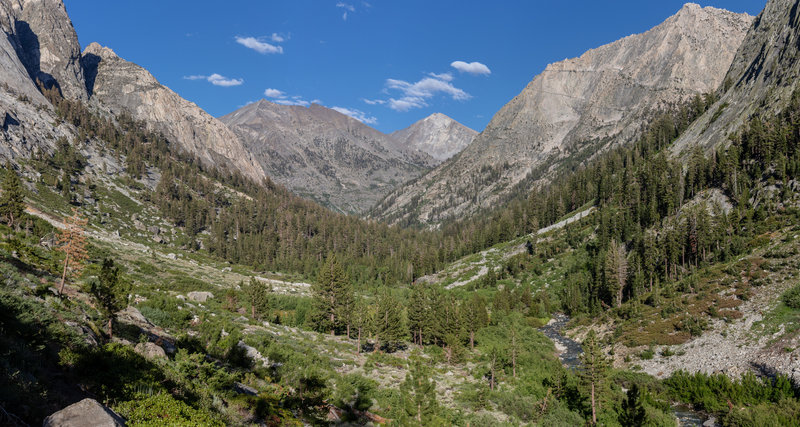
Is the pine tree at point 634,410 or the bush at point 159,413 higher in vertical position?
the bush at point 159,413

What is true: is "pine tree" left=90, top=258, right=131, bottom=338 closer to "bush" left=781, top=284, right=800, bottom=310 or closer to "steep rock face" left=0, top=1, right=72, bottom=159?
"bush" left=781, top=284, right=800, bottom=310

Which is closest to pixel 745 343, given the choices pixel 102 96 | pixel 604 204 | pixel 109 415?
pixel 109 415

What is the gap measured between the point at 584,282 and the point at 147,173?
529 feet

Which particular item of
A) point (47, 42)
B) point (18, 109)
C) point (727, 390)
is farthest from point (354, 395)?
point (47, 42)

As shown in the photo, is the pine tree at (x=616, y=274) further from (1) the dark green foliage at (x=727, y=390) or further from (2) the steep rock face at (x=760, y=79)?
(2) the steep rock face at (x=760, y=79)

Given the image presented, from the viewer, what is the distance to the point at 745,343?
112ft

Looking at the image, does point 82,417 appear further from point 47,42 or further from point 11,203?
point 47,42

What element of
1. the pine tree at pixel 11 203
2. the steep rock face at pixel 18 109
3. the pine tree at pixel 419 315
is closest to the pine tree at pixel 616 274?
the pine tree at pixel 419 315

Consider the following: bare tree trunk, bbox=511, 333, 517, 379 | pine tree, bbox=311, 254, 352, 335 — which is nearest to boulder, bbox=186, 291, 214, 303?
pine tree, bbox=311, 254, 352, 335

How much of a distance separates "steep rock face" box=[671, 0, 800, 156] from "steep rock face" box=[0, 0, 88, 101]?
808 feet

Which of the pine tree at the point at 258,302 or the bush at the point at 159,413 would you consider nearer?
the bush at the point at 159,413

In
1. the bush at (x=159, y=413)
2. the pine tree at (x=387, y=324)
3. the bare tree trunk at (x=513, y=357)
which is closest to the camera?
the bush at (x=159, y=413)

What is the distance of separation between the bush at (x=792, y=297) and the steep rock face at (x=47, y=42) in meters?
233

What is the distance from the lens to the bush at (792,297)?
3509cm
